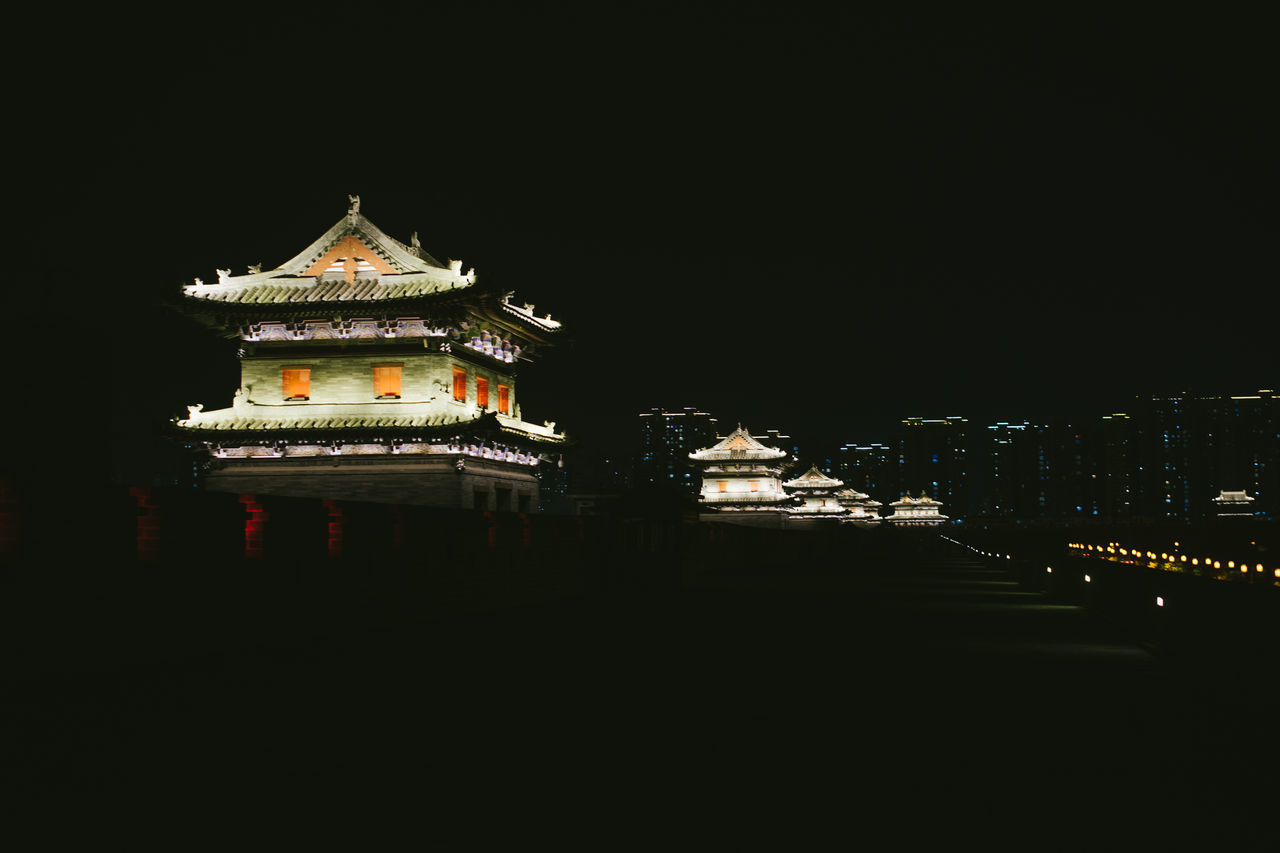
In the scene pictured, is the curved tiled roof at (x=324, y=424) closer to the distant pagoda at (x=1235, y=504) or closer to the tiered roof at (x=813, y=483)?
the tiered roof at (x=813, y=483)

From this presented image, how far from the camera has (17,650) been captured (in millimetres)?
11430

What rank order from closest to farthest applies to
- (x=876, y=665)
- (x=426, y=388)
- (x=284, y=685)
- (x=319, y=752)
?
(x=319, y=752), (x=284, y=685), (x=876, y=665), (x=426, y=388)

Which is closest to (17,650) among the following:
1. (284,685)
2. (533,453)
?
(284,685)

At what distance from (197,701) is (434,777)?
4210mm

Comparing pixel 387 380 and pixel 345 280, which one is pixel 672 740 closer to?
pixel 387 380

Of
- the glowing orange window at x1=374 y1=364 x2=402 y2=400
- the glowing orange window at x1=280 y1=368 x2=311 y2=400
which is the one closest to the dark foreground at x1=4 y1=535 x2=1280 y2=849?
the glowing orange window at x1=374 y1=364 x2=402 y2=400

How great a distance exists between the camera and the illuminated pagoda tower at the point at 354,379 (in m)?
34.8

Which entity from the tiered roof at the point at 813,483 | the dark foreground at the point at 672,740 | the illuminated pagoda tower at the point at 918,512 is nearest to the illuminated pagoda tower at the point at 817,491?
the tiered roof at the point at 813,483

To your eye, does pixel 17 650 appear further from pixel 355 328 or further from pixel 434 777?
pixel 355 328

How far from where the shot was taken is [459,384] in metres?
36.1

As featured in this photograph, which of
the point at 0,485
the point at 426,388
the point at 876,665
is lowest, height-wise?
the point at 876,665

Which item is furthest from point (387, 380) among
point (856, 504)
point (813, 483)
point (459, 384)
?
point (856, 504)

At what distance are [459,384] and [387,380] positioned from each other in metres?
1.96

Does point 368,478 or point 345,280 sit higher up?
point 345,280
